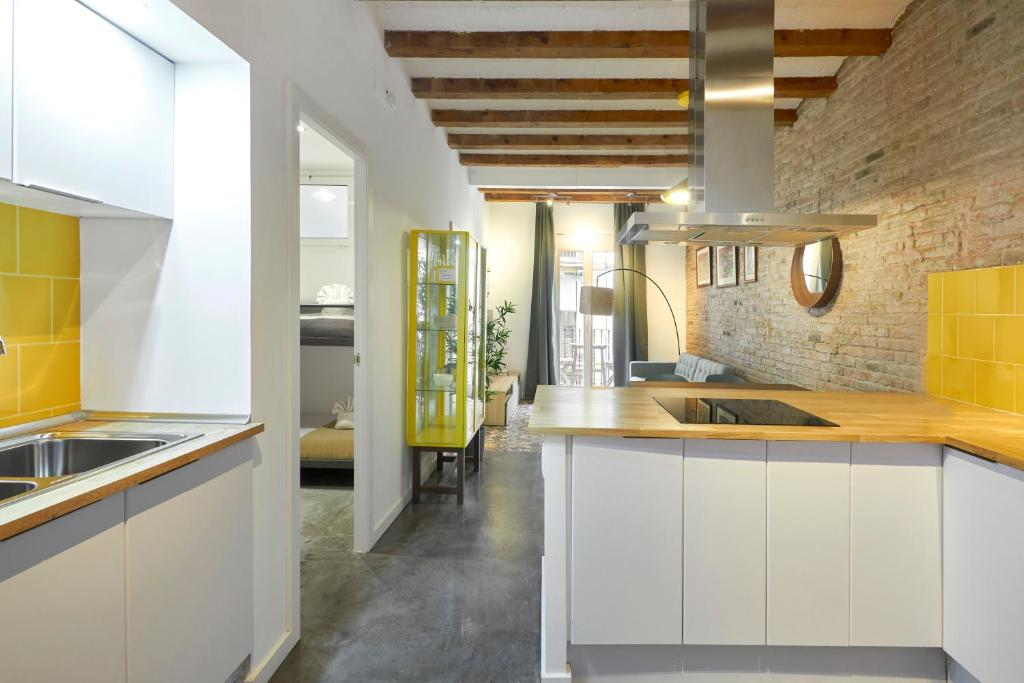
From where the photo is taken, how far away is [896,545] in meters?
1.98

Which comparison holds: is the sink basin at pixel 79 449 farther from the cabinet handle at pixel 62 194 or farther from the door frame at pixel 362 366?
the door frame at pixel 362 366

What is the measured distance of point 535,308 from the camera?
26.9 ft

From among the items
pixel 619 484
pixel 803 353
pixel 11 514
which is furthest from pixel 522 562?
pixel 803 353

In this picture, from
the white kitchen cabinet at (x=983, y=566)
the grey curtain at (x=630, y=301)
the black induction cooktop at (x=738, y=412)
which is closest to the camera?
the white kitchen cabinet at (x=983, y=566)

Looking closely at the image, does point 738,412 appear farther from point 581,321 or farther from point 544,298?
point 581,321

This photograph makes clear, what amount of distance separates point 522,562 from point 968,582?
183 centimetres

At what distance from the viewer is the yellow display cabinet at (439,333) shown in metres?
3.90

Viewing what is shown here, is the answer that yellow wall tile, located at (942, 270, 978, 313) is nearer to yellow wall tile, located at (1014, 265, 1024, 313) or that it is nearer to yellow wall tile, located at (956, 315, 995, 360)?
yellow wall tile, located at (956, 315, 995, 360)

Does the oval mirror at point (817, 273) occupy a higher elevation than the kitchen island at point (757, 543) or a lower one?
higher

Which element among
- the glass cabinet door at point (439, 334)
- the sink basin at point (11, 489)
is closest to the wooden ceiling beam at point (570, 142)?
the glass cabinet door at point (439, 334)

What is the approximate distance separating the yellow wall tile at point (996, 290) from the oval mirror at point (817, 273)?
127cm

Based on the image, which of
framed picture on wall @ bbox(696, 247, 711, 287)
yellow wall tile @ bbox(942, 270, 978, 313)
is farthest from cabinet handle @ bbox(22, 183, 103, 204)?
framed picture on wall @ bbox(696, 247, 711, 287)

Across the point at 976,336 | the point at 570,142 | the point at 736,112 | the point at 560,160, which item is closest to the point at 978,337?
the point at 976,336

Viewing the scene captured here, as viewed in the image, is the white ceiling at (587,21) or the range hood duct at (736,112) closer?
the range hood duct at (736,112)
